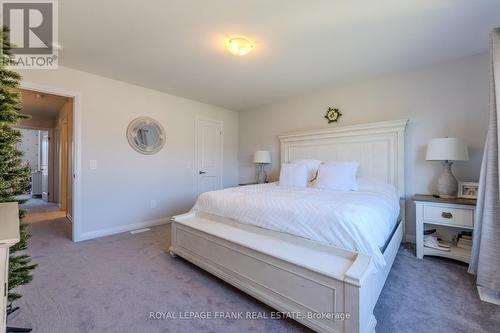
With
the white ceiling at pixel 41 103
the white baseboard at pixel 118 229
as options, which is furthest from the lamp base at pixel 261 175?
the white ceiling at pixel 41 103

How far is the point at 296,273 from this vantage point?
146 centimetres

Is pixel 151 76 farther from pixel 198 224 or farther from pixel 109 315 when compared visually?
pixel 109 315

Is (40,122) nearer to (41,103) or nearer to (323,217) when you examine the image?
(41,103)

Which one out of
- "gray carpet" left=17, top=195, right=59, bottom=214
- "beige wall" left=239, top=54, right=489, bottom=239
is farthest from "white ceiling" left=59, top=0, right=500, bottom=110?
"gray carpet" left=17, top=195, right=59, bottom=214

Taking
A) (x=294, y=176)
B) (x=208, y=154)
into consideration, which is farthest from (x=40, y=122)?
(x=294, y=176)

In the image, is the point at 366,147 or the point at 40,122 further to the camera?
the point at 40,122

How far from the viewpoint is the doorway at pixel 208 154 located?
4.57m

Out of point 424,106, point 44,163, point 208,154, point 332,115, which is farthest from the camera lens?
point 44,163

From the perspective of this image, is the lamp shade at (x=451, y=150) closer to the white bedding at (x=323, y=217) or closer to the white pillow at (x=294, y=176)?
the white bedding at (x=323, y=217)

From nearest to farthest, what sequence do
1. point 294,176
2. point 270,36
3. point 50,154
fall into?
point 270,36 < point 294,176 < point 50,154

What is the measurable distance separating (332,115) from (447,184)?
71.0 inches

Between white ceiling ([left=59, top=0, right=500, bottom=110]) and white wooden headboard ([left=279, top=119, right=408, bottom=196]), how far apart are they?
Result: 80cm

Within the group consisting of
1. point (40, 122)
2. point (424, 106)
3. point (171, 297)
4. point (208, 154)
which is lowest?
point (171, 297)
